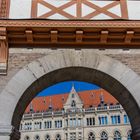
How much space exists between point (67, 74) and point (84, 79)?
68 centimetres

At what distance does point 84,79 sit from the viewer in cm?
768

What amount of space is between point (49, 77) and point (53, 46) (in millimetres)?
787

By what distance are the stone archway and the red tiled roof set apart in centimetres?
4279

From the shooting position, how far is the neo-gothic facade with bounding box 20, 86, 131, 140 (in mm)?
45625

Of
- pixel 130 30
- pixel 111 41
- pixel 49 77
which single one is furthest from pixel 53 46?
pixel 130 30

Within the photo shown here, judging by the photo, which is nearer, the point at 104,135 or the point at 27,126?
the point at 104,135

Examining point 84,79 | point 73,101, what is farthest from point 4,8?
point 73,101

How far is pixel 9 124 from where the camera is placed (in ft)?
19.9

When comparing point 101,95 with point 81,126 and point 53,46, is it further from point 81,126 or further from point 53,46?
point 53,46

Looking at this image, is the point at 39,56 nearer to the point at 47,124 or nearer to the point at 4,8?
the point at 4,8

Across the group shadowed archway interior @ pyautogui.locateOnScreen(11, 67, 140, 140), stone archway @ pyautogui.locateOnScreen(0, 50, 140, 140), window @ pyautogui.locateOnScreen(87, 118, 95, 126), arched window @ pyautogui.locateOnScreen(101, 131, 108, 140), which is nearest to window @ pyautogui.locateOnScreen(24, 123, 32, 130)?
window @ pyautogui.locateOnScreen(87, 118, 95, 126)

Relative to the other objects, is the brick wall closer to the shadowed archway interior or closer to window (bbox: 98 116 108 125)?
the shadowed archway interior

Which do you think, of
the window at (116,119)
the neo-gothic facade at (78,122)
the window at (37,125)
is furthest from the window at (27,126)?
the window at (116,119)

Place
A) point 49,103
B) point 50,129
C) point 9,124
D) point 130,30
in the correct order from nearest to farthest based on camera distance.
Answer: point 9,124 < point 130,30 < point 50,129 < point 49,103
